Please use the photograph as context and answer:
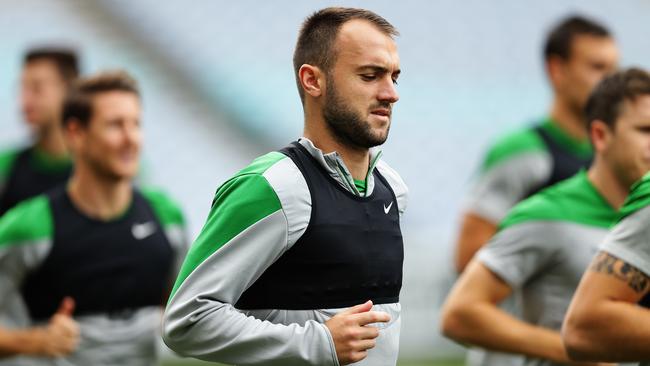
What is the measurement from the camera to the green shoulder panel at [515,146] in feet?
19.5

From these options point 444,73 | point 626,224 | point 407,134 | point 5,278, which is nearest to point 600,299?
point 626,224

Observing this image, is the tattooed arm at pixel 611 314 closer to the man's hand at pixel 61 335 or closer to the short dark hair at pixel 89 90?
the man's hand at pixel 61 335

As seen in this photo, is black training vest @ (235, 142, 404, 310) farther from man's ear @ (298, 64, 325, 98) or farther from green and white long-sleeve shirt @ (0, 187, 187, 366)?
green and white long-sleeve shirt @ (0, 187, 187, 366)

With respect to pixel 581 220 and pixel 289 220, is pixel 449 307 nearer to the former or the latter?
pixel 581 220

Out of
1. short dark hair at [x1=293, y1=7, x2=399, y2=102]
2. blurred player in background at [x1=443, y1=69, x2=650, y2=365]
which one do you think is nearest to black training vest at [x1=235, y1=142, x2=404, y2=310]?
short dark hair at [x1=293, y1=7, x2=399, y2=102]

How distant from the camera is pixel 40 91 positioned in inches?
295

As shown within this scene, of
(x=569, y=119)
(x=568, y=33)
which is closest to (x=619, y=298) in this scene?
(x=569, y=119)

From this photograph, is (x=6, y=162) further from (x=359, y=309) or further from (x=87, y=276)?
(x=359, y=309)

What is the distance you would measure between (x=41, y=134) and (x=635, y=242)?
14.8 ft

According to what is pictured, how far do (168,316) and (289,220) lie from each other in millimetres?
378

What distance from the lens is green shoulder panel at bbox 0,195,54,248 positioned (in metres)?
4.95

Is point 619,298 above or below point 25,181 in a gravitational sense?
above

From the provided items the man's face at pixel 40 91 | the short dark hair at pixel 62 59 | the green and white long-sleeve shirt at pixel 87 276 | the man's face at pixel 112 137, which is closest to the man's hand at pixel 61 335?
the green and white long-sleeve shirt at pixel 87 276

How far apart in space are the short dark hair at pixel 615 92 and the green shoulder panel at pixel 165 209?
Answer: 1.92 meters
